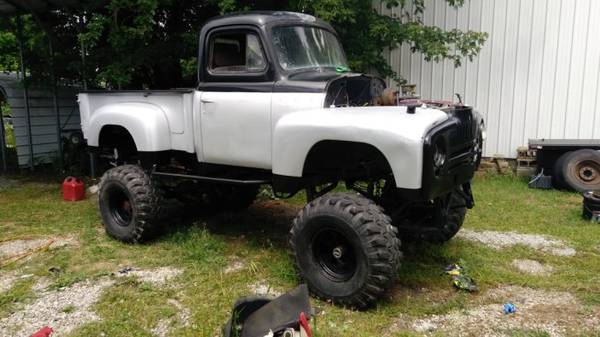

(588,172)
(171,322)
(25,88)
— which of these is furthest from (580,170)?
(25,88)

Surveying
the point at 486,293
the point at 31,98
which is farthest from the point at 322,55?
the point at 31,98

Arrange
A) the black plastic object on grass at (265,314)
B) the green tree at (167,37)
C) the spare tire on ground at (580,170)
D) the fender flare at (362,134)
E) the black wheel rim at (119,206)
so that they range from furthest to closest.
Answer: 1. the spare tire on ground at (580,170)
2. the green tree at (167,37)
3. the black wheel rim at (119,206)
4. the fender flare at (362,134)
5. the black plastic object on grass at (265,314)

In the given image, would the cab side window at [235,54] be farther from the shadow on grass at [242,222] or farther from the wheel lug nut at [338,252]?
the shadow on grass at [242,222]

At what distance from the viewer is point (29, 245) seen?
18.0 ft

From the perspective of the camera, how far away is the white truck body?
3.50 metres

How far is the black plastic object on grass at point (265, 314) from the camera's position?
10.1 ft

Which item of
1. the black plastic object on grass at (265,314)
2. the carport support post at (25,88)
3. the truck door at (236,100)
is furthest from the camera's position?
the carport support post at (25,88)

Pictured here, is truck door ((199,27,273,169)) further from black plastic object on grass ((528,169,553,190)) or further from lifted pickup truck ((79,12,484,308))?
black plastic object on grass ((528,169,553,190))

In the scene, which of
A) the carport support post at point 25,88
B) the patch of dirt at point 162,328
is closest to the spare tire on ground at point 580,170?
the patch of dirt at point 162,328

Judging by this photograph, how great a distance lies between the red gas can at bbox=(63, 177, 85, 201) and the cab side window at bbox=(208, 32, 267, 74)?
4105mm

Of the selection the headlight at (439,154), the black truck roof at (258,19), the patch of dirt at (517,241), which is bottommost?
the patch of dirt at (517,241)

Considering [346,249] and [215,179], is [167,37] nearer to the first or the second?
[215,179]

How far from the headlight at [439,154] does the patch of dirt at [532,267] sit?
1778 mm

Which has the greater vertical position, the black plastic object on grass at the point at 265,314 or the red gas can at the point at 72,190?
the black plastic object on grass at the point at 265,314
